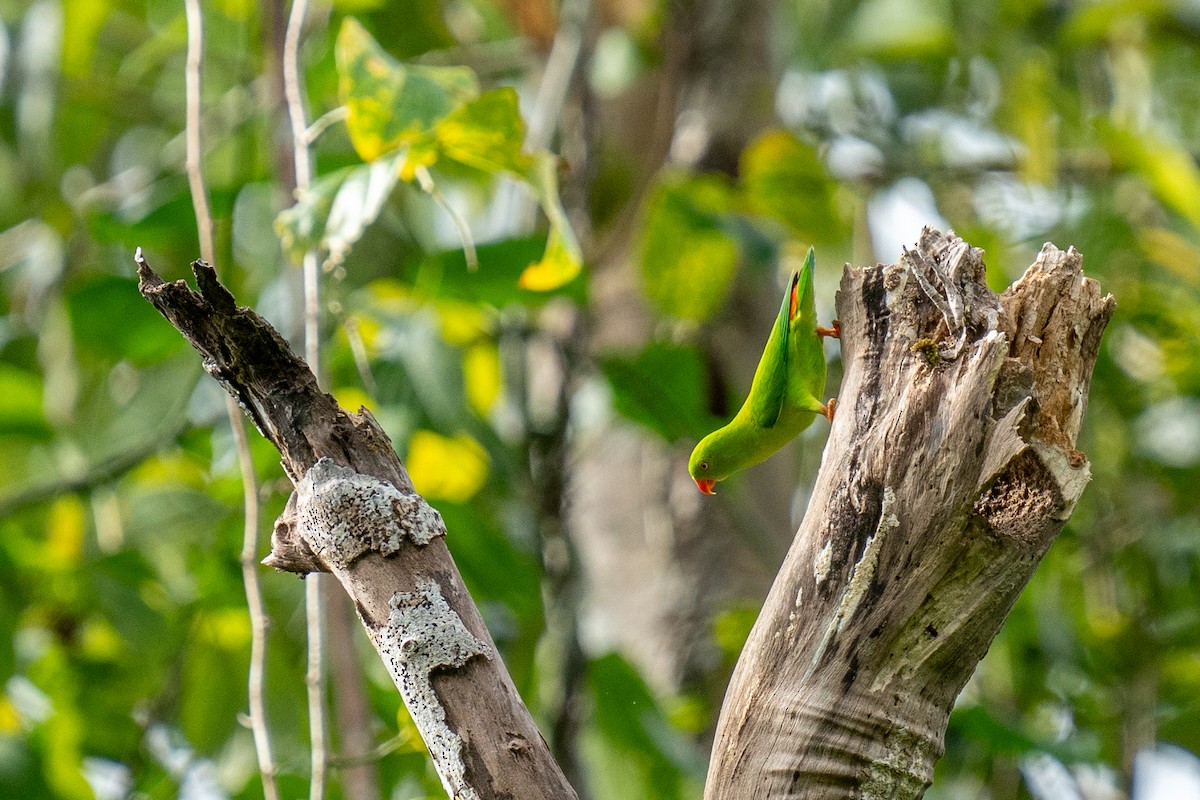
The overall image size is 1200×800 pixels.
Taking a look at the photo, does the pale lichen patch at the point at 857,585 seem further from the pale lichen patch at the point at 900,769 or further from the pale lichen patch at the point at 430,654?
the pale lichen patch at the point at 430,654

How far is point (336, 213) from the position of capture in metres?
1.08

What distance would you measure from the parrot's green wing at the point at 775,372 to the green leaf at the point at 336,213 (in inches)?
17.2

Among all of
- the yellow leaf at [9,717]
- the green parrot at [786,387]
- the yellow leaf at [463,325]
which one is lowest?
the green parrot at [786,387]

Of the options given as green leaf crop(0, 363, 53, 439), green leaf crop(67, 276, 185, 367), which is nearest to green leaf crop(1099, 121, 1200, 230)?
green leaf crop(67, 276, 185, 367)

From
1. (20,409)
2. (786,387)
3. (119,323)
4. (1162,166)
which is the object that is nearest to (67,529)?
(20,409)

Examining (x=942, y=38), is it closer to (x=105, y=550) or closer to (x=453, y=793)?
(x=105, y=550)

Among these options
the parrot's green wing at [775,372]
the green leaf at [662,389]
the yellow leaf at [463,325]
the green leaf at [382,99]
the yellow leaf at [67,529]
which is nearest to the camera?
the parrot's green wing at [775,372]

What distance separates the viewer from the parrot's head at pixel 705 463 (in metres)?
0.88

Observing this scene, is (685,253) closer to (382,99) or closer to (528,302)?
(528,302)

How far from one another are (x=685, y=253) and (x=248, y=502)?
920mm

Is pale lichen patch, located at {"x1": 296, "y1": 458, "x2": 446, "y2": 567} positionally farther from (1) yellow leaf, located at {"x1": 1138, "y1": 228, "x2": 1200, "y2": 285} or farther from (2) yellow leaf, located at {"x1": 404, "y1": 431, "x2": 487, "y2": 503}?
(1) yellow leaf, located at {"x1": 1138, "y1": 228, "x2": 1200, "y2": 285}

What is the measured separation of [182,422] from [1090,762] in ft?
4.67

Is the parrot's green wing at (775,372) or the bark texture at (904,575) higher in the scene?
the parrot's green wing at (775,372)

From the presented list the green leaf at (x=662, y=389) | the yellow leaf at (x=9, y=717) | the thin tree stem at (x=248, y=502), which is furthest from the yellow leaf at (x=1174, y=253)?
the yellow leaf at (x=9, y=717)
